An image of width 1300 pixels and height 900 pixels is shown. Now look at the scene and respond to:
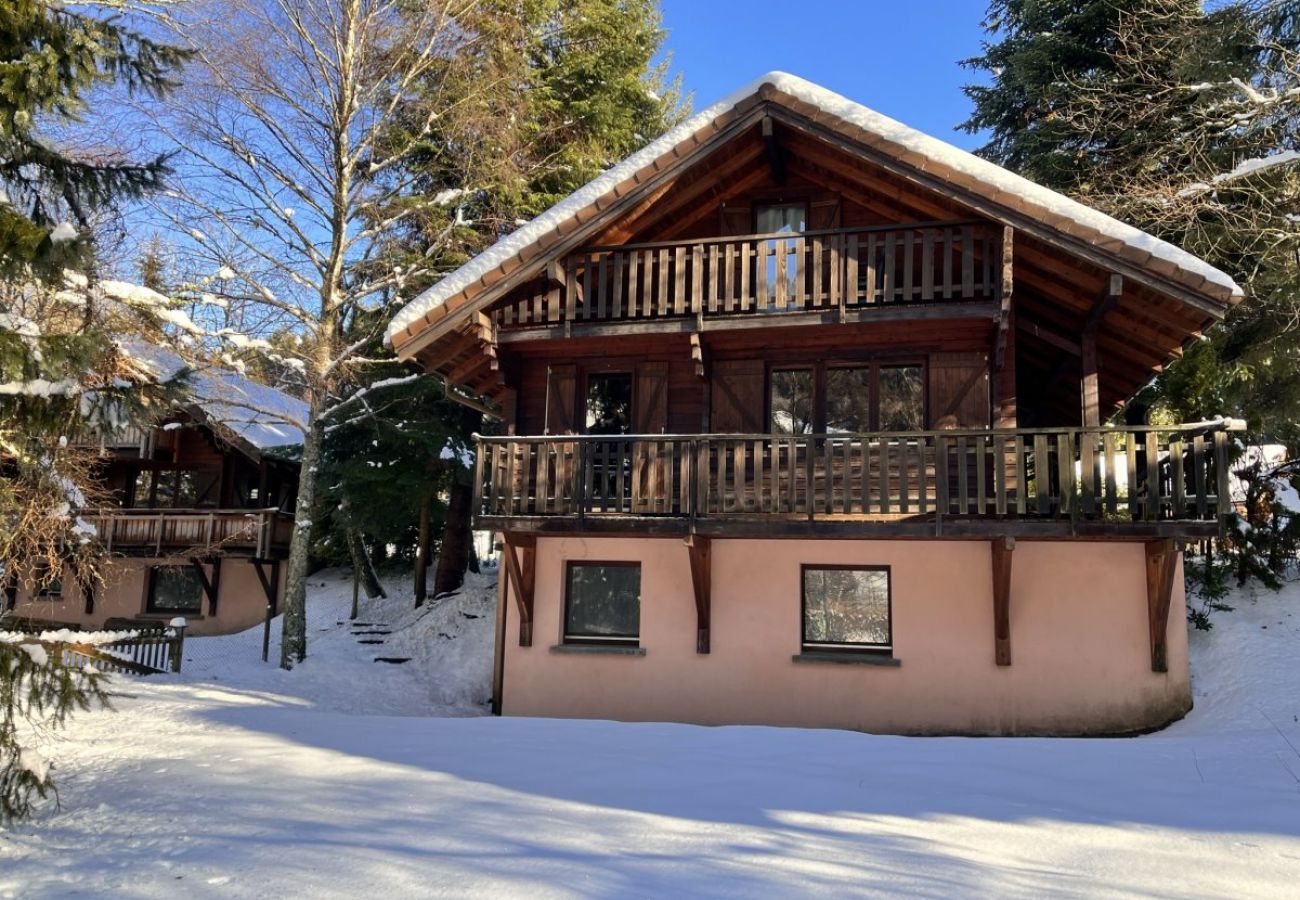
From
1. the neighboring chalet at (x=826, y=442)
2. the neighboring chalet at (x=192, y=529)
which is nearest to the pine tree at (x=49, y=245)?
the neighboring chalet at (x=826, y=442)

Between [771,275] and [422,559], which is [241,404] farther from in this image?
[771,275]

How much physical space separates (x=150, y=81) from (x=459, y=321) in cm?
509

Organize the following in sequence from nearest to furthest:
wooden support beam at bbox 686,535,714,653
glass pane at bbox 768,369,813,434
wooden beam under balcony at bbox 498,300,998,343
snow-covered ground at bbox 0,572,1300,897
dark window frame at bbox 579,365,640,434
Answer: snow-covered ground at bbox 0,572,1300,897
wooden beam under balcony at bbox 498,300,998,343
wooden support beam at bbox 686,535,714,653
glass pane at bbox 768,369,813,434
dark window frame at bbox 579,365,640,434

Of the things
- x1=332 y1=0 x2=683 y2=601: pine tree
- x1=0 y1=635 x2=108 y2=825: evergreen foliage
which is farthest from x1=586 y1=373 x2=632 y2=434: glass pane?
x1=0 y1=635 x2=108 y2=825: evergreen foliage

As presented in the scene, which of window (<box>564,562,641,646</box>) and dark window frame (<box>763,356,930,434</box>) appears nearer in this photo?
dark window frame (<box>763,356,930,434</box>)

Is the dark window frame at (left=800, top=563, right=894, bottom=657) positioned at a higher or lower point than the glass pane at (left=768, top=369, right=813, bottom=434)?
lower

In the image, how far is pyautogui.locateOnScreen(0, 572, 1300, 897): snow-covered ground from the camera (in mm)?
5215

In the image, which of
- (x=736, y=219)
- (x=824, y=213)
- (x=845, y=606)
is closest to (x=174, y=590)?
(x=736, y=219)

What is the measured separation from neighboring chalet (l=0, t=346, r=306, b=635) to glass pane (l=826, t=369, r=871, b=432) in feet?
53.0

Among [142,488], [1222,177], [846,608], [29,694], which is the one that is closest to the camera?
[29,694]

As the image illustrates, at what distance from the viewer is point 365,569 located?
25.9 m

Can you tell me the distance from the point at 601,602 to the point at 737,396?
3.67 m

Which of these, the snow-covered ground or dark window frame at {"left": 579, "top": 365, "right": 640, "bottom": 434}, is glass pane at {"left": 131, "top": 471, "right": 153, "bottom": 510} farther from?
dark window frame at {"left": 579, "top": 365, "right": 640, "bottom": 434}

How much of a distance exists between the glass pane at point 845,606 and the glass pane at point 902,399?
6.89ft
